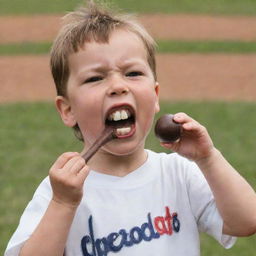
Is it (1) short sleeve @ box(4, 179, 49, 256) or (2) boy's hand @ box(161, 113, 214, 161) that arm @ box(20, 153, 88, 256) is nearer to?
(1) short sleeve @ box(4, 179, 49, 256)

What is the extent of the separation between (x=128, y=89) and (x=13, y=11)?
16103 mm

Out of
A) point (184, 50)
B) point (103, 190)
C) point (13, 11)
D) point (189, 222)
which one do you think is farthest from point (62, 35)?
point (13, 11)

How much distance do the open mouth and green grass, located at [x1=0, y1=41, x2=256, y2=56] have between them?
1065 cm

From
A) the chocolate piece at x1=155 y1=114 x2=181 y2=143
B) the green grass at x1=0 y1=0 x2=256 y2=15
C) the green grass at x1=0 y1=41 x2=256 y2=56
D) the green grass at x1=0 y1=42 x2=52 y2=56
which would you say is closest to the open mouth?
the chocolate piece at x1=155 y1=114 x2=181 y2=143

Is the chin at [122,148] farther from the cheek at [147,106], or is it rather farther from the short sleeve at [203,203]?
the short sleeve at [203,203]

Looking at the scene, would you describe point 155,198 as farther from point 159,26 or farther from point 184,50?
point 159,26

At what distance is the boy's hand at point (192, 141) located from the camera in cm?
219

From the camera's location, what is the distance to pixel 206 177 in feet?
7.34

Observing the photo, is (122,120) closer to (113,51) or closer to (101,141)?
(101,141)

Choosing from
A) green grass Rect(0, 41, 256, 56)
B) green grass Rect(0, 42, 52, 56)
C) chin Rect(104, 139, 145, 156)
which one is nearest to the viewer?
chin Rect(104, 139, 145, 156)

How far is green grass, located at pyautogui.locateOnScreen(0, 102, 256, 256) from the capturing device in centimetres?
523

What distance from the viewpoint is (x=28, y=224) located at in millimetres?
2195

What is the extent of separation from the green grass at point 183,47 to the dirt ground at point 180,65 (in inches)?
14.7

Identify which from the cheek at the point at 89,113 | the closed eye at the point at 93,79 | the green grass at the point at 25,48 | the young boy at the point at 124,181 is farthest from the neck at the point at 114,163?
the green grass at the point at 25,48
